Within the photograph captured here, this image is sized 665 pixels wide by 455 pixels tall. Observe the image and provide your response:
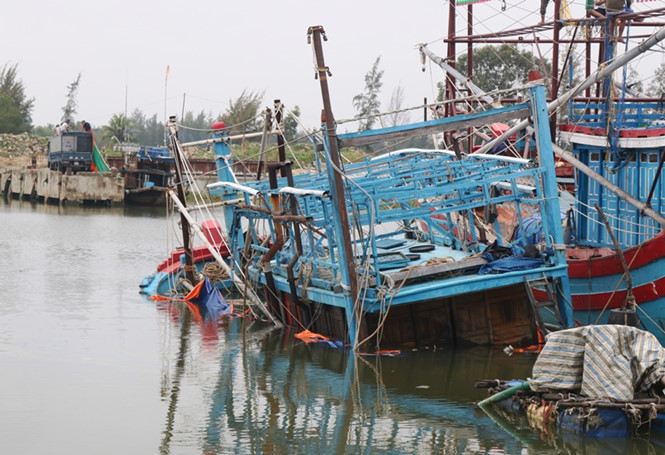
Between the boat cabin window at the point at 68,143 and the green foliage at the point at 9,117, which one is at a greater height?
the green foliage at the point at 9,117

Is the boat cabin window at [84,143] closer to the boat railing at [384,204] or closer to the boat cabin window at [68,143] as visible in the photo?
the boat cabin window at [68,143]

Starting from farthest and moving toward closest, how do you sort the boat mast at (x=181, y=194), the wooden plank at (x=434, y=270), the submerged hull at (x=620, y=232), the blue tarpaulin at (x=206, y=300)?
1. the boat mast at (x=181, y=194)
2. the blue tarpaulin at (x=206, y=300)
3. the wooden plank at (x=434, y=270)
4. the submerged hull at (x=620, y=232)

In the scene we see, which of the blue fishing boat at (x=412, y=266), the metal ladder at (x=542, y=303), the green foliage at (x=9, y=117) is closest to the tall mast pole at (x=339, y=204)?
the blue fishing boat at (x=412, y=266)

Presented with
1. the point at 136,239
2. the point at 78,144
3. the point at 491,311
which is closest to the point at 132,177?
the point at 78,144

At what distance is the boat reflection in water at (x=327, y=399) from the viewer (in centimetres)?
1129

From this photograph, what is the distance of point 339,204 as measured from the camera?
15.1 meters

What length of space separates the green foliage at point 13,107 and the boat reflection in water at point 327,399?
73759mm

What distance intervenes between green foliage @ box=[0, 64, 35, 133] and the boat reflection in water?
73.8 meters

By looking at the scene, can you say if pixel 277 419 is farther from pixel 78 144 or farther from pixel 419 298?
pixel 78 144

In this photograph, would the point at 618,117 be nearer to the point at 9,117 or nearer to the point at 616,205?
the point at 616,205

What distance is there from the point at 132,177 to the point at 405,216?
145 ft

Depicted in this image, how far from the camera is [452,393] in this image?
13.7 meters

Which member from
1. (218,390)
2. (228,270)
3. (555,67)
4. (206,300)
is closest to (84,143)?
(206,300)

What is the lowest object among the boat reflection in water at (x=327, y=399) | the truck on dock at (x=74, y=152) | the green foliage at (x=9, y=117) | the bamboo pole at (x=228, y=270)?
the boat reflection in water at (x=327, y=399)
